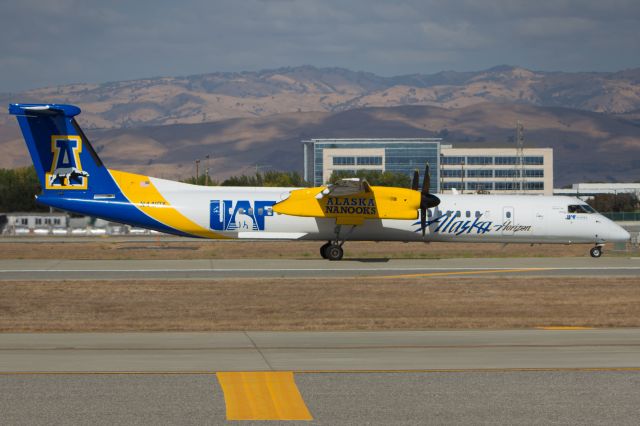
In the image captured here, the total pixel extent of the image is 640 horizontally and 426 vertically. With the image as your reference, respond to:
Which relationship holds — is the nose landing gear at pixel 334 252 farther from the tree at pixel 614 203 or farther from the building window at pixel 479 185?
the building window at pixel 479 185

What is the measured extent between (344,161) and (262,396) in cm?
17860

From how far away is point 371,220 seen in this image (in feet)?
132

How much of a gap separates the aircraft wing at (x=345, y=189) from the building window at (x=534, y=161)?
160m

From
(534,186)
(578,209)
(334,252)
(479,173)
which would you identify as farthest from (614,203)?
(334,252)

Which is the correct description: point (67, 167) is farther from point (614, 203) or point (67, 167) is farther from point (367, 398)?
point (614, 203)

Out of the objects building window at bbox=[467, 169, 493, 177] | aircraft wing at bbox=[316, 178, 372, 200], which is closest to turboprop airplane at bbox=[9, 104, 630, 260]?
aircraft wing at bbox=[316, 178, 372, 200]

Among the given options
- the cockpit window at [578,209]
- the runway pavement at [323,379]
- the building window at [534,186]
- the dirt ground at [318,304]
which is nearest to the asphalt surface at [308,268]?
the dirt ground at [318,304]

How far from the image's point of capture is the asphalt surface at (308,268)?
33969mm

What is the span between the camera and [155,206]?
39.8 m

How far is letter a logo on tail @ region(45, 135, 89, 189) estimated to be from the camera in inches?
1544

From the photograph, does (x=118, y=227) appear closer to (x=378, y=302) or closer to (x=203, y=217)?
(x=203, y=217)

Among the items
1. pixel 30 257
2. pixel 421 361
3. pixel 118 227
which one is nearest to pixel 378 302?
pixel 421 361

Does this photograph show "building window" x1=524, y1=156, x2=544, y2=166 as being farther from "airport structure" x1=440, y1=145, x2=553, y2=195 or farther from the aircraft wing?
the aircraft wing

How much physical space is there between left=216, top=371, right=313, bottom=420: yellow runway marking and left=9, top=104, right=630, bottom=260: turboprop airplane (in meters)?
24.2
